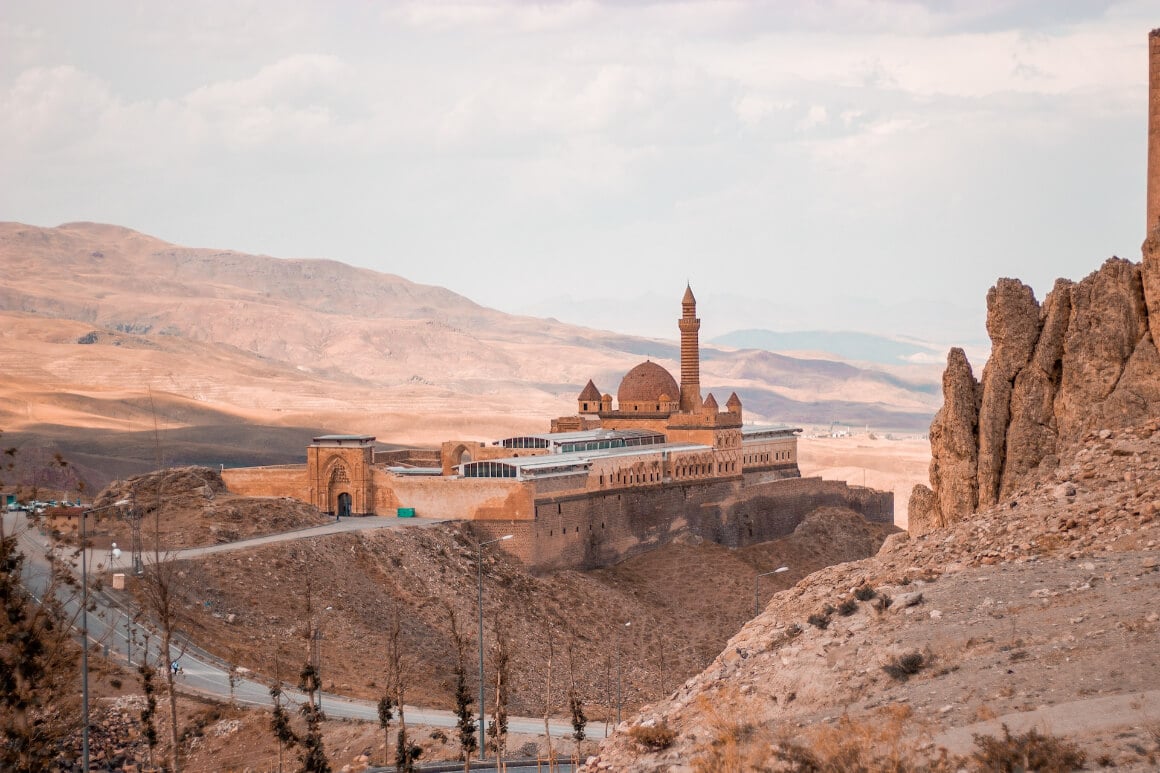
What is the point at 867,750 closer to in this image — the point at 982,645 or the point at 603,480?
the point at 982,645

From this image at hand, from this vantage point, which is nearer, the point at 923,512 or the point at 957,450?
the point at 957,450

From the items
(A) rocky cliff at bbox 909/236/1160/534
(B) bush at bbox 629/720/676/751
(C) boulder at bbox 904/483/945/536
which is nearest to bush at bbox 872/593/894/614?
(B) bush at bbox 629/720/676/751

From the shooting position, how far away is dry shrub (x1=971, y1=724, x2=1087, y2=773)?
18078 millimetres

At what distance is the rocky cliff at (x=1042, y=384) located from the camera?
102 ft

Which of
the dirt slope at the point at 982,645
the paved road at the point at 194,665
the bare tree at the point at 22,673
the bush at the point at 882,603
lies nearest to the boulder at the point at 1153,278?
the dirt slope at the point at 982,645

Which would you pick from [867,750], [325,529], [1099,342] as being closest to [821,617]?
[867,750]

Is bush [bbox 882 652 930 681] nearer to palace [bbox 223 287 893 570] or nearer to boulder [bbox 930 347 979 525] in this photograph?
boulder [bbox 930 347 979 525]

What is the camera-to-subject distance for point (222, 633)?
52.1 m

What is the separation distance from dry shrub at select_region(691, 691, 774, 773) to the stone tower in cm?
1406

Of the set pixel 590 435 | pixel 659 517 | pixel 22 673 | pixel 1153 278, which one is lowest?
pixel 659 517

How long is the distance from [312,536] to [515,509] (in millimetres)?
9071

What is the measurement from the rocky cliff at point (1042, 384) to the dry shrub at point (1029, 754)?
12.6 metres

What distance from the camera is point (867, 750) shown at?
19922mm

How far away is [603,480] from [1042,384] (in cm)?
4113
